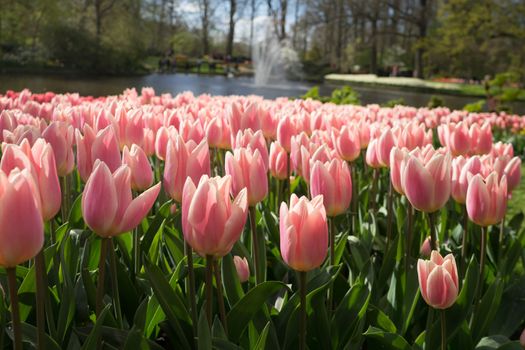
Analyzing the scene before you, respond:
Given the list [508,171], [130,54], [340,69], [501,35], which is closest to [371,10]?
[340,69]

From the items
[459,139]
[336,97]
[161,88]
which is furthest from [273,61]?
[459,139]

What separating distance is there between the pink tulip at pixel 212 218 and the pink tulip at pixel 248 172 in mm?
308

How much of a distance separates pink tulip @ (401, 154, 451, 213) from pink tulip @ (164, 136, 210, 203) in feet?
1.72

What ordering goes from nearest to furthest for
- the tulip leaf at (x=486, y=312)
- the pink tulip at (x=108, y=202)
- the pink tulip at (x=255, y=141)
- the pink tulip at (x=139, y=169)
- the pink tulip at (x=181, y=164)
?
the pink tulip at (x=108, y=202) < the pink tulip at (x=181, y=164) < the pink tulip at (x=139, y=169) < the tulip leaf at (x=486, y=312) < the pink tulip at (x=255, y=141)

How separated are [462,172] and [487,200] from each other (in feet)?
0.61

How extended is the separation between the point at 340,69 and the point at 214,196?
49.4 meters

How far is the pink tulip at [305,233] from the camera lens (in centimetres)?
110

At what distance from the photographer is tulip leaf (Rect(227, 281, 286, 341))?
131cm

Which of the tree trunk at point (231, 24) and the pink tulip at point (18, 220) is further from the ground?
the tree trunk at point (231, 24)

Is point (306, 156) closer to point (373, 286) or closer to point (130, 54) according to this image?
point (373, 286)

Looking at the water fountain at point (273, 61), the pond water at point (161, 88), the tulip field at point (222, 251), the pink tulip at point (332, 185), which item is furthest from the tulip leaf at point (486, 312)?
the water fountain at point (273, 61)

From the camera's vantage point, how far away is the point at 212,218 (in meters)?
1.05

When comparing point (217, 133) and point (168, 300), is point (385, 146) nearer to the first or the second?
point (217, 133)

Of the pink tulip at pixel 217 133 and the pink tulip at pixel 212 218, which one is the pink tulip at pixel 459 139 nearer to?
the pink tulip at pixel 217 133
